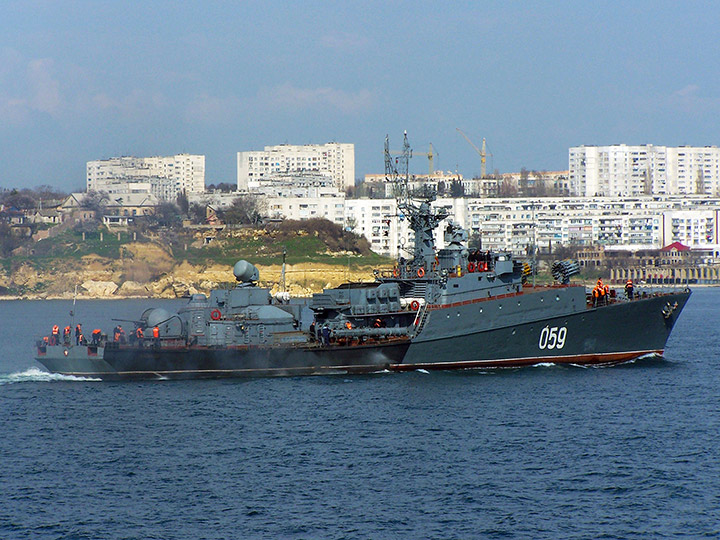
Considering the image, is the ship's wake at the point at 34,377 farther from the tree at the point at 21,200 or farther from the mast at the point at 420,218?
the tree at the point at 21,200

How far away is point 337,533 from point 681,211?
6821 inches

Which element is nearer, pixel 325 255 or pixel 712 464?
pixel 712 464

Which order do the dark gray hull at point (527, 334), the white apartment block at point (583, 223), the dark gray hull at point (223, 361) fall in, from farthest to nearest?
the white apartment block at point (583, 223) → the dark gray hull at point (527, 334) → the dark gray hull at point (223, 361)

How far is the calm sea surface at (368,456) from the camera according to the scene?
27.5m

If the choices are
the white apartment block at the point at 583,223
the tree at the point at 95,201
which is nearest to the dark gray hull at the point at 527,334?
the tree at the point at 95,201

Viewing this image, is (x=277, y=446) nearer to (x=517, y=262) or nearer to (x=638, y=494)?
(x=638, y=494)

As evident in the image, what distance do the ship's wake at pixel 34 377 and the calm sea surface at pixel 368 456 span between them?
0.79ft

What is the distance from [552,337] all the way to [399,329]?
8.06 m

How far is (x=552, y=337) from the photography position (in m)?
50.3

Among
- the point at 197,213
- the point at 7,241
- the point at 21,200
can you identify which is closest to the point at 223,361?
the point at 7,241

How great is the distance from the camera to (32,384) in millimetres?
47844

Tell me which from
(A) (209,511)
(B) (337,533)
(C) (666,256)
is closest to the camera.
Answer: (B) (337,533)

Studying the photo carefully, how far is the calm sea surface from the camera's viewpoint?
27.5 meters

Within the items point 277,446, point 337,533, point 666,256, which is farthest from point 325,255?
point 337,533
